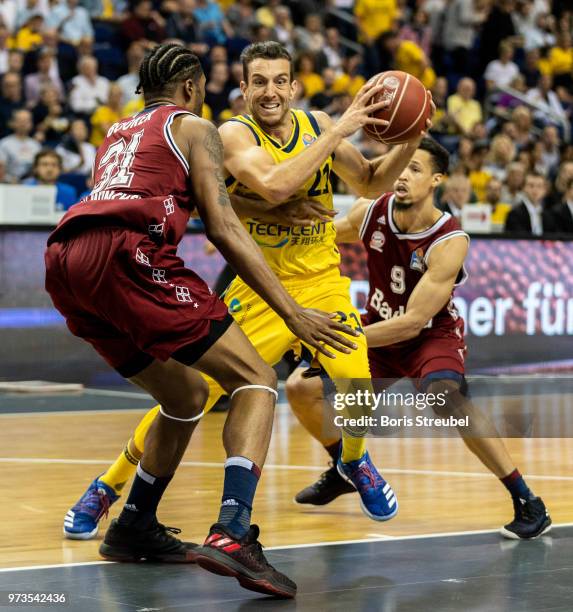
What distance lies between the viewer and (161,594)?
4.55 meters

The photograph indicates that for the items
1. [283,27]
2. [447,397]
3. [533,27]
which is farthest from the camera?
[533,27]

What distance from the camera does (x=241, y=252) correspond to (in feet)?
15.2

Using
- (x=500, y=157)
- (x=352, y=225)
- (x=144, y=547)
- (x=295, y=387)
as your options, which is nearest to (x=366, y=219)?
(x=352, y=225)

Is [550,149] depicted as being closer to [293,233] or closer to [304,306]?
[293,233]

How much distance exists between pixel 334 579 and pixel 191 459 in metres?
3.27

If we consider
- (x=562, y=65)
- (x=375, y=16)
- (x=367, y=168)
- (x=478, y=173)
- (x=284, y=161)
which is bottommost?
(x=478, y=173)

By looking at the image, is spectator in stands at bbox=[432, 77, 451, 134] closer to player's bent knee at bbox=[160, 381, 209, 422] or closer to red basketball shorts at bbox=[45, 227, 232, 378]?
player's bent knee at bbox=[160, 381, 209, 422]

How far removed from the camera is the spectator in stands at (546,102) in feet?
61.3

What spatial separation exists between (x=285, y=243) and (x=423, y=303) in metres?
0.77

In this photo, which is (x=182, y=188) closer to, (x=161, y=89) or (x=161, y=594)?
(x=161, y=89)

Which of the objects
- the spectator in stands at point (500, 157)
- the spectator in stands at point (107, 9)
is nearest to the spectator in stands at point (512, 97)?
the spectator in stands at point (500, 157)

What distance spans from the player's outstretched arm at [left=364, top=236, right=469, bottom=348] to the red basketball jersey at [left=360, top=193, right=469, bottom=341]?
125 millimetres

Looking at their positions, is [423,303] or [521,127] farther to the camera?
[521,127]

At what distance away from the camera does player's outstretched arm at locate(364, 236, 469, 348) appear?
6.33 m
